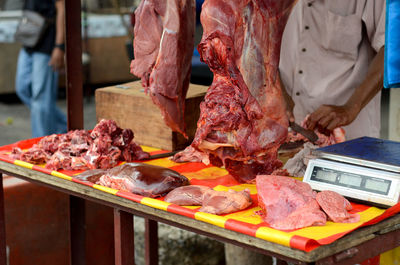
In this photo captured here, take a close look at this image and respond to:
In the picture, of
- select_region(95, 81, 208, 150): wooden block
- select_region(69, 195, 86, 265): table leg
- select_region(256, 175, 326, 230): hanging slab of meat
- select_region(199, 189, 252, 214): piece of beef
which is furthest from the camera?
select_region(69, 195, 86, 265): table leg

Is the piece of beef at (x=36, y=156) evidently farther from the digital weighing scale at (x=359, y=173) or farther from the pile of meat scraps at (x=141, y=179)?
the digital weighing scale at (x=359, y=173)

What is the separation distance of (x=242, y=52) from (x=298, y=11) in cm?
167

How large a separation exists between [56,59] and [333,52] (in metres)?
3.21

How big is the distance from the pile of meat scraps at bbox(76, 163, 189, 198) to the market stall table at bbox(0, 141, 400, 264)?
45 mm

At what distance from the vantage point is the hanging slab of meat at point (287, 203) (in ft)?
6.20

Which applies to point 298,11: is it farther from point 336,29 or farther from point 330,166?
point 330,166

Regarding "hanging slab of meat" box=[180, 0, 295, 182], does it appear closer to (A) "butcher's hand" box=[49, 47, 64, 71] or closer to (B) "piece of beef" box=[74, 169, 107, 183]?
(B) "piece of beef" box=[74, 169, 107, 183]

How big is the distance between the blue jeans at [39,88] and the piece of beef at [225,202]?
421cm

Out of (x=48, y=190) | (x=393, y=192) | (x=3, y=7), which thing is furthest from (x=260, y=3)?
(x=3, y=7)

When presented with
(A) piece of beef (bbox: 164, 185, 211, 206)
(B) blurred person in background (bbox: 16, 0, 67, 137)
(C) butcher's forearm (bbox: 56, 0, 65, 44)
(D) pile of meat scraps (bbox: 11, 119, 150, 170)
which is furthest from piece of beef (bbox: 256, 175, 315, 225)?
(B) blurred person in background (bbox: 16, 0, 67, 137)

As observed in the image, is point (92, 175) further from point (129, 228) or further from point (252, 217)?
point (252, 217)

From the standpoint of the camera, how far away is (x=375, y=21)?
11.4 feet

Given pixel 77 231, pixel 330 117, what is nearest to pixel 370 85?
pixel 330 117

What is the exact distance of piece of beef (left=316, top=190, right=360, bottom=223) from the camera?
193 centimetres
